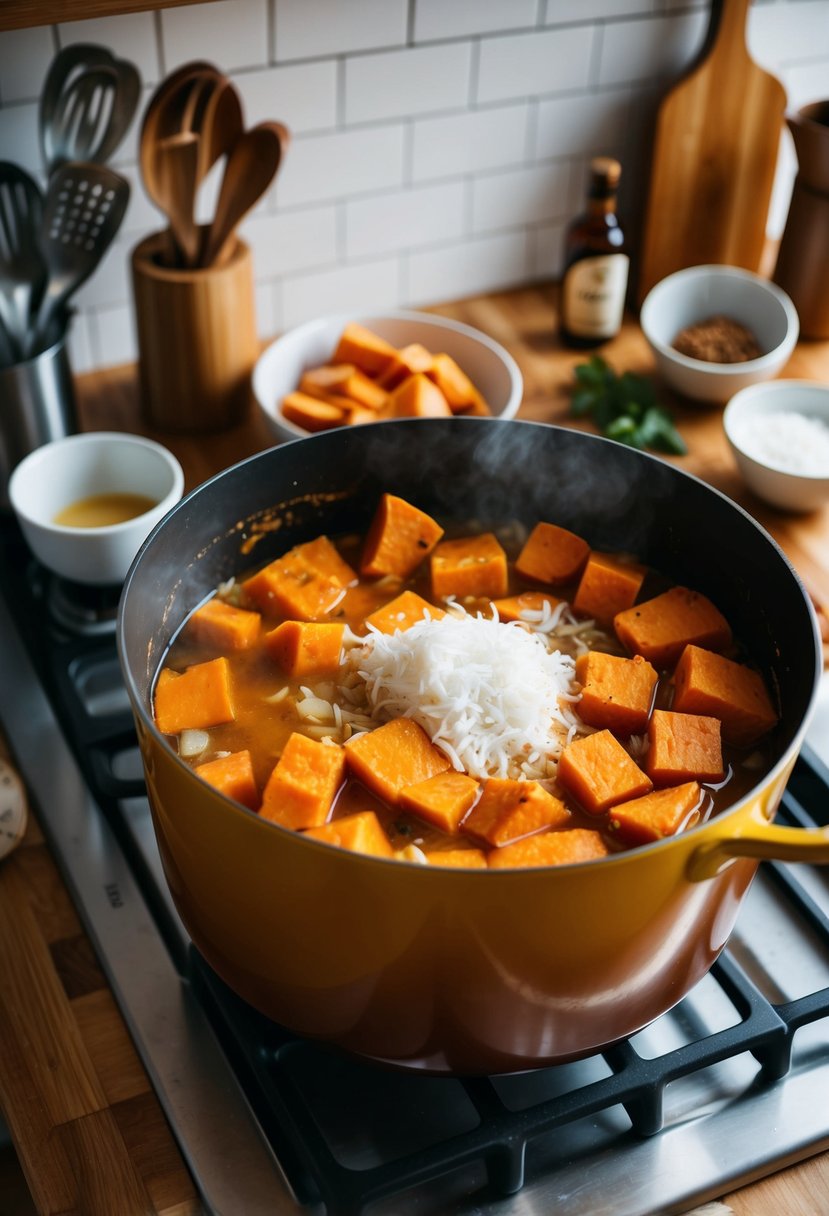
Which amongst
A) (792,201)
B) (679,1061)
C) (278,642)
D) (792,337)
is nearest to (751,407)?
(792,337)

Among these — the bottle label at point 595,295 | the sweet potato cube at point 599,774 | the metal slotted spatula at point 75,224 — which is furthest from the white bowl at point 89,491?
the bottle label at point 595,295

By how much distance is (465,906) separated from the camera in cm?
82

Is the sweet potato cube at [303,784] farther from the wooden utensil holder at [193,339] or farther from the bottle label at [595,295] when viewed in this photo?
the bottle label at [595,295]

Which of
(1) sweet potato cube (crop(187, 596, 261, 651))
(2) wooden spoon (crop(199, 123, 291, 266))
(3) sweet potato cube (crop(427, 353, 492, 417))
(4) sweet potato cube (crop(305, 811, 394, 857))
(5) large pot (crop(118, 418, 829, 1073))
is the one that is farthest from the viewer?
(3) sweet potato cube (crop(427, 353, 492, 417))

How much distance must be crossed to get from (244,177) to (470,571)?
62 centimetres

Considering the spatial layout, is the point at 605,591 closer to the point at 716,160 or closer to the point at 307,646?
the point at 307,646

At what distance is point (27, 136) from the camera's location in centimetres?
162

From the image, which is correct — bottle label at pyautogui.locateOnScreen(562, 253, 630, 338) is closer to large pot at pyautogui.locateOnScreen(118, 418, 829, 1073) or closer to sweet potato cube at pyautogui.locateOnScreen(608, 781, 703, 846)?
large pot at pyautogui.locateOnScreen(118, 418, 829, 1073)

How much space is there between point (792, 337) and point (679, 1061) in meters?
1.09

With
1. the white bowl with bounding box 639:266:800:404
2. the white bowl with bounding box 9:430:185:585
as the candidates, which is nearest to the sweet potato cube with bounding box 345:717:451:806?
the white bowl with bounding box 9:430:185:585

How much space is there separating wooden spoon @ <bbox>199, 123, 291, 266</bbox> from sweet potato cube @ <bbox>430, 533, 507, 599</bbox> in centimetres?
55

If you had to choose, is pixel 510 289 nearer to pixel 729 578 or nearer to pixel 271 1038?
pixel 729 578

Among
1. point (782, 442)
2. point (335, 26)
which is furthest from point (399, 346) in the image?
point (782, 442)

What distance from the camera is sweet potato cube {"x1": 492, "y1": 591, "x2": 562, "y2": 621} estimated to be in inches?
52.1
